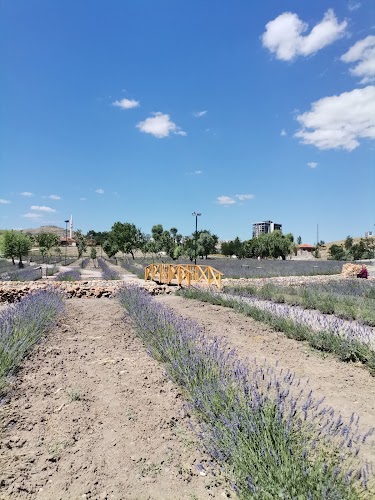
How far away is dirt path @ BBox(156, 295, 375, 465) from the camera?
3311 mm

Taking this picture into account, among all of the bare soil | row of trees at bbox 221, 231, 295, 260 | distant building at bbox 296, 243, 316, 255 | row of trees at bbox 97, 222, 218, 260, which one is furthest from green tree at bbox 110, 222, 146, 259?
distant building at bbox 296, 243, 316, 255

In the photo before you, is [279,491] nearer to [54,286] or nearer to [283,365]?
[283,365]

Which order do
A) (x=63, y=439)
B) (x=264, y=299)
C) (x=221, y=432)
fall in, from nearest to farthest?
(x=221, y=432), (x=63, y=439), (x=264, y=299)

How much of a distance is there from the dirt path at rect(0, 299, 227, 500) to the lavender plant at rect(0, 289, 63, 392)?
0.66ft

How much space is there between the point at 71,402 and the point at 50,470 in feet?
3.24

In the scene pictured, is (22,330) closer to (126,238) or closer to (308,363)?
(308,363)

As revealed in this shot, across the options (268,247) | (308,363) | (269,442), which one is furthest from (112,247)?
(269,442)

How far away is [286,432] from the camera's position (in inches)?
83.7

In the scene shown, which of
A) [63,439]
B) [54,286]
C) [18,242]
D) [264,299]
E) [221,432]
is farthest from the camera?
[18,242]

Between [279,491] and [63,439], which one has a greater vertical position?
[279,491]

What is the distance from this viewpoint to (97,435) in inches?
112

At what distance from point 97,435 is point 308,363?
116 inches

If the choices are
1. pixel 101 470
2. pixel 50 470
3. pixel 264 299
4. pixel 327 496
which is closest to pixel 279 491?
pixel 327 496

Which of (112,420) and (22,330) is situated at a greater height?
(22,330)
